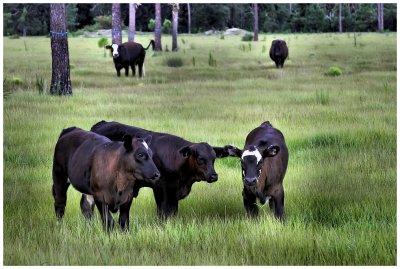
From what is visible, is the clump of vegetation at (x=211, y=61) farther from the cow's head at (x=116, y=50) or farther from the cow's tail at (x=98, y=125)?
the cow's tail at (x=98, y=125)

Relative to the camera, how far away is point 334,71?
7641 mm

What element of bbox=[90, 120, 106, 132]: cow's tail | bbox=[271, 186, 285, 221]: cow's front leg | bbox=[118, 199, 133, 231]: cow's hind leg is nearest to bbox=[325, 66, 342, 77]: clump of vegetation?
bbox=[90, 120, 106, 132]: cow's tail

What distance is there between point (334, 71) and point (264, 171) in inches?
119

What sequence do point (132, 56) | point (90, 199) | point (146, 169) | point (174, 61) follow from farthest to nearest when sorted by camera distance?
1. point (174, 61)
2. point (132, 56)
3. point (90, 199)
4. point (146, 169)

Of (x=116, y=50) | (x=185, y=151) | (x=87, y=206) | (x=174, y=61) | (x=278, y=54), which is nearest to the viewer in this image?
(x=185, y=151)

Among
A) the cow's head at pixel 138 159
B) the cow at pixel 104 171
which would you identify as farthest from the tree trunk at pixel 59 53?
the cow's head at pixel 138 159

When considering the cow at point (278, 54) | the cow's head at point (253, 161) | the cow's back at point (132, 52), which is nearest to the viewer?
the cow's head at point (253, 161)

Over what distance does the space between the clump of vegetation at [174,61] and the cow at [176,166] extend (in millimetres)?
4436

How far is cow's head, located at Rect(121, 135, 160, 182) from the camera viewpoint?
4.08m

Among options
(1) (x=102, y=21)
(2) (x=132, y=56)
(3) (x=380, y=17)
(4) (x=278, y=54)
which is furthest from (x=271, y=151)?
(2) (x=132, y=56)

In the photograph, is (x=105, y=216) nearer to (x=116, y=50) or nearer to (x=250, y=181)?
(x=250, y=181)

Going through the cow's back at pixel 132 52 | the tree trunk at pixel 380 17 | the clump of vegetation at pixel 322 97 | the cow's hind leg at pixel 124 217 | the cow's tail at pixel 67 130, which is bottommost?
the cow's hind leg at pixel 124 217

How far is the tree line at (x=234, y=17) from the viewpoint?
20.1 feet

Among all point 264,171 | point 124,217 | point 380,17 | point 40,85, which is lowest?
point 124,217
